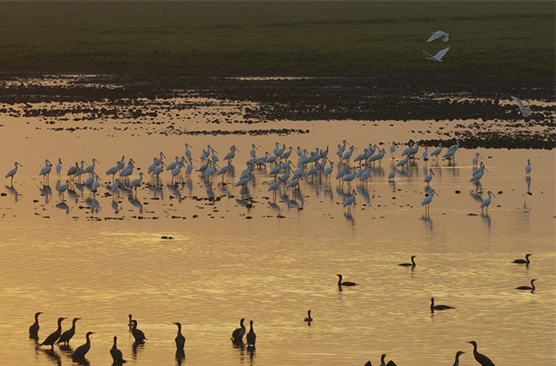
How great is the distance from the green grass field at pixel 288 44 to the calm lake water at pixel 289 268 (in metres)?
39.4

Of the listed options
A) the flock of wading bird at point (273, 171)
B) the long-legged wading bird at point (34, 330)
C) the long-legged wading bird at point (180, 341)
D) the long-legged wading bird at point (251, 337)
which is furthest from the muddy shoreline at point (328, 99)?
the long-legged wading bird at point (34, 330)

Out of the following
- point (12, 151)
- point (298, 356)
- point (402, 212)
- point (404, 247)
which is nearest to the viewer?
point (298, 356)

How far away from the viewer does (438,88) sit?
2387 inches

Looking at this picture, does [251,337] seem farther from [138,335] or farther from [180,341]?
[138,335]

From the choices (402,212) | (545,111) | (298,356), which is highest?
(545,111)

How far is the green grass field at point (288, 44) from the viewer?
75500 millimetres

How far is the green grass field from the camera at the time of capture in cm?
7550

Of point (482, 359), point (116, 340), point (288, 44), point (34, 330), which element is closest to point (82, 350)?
point (116, 340)

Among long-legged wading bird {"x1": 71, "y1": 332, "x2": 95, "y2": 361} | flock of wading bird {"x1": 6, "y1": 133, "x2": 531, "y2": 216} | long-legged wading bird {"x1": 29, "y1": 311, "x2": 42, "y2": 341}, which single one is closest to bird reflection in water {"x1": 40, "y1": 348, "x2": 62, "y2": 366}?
long-legged wading bird {"x1": 71, "y1": 332, "x2": 95, "y2": 361}

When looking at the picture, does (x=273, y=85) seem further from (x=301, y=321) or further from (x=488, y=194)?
(x=301, y=321)

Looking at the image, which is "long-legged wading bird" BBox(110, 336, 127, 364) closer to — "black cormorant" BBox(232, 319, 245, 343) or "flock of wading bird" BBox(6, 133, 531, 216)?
"black cormorant" BBox(232, 319, 245, 343)

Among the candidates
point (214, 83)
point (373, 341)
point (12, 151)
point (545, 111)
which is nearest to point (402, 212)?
point (373, 341)

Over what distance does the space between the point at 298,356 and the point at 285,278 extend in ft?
15.4

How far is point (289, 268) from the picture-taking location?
68.1 ft
